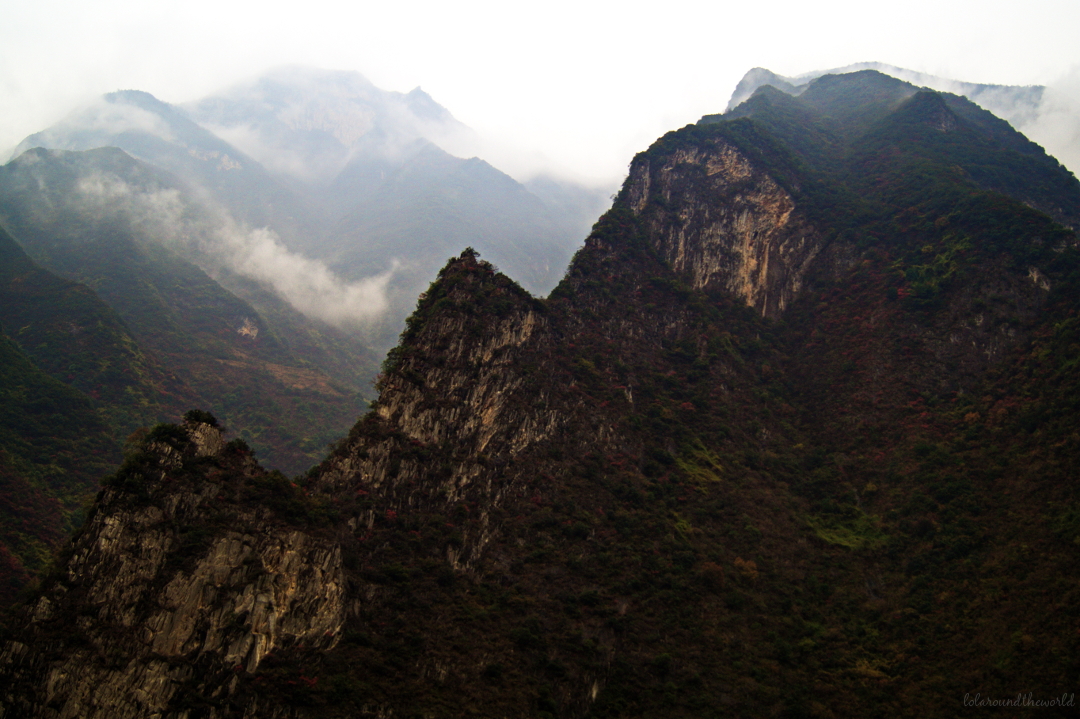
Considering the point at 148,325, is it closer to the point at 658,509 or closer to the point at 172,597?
the point at 172,597

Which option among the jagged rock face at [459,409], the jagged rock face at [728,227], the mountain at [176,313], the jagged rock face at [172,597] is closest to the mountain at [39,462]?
the mountain at [176,313]

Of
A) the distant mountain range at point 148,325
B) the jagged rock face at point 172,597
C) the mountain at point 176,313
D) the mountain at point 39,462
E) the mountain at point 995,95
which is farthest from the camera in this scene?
the mountain at point 995,95

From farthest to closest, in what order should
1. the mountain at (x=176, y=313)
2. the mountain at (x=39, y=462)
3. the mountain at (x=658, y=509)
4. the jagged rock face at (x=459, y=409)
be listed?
the mountain at (x=176, y=313) → the mountain at (x=39, y=462) → the jagged rock face at (x=459, y=409) → the mountain at (x=658, y=509)

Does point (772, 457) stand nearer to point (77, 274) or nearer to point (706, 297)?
point (706, 297)

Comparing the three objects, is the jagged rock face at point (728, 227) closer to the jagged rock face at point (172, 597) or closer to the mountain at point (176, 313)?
the jagged rock face at point (172, 597)

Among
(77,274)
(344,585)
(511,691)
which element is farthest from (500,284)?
(77,274)

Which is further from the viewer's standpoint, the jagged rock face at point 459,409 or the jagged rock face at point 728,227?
the jagged rock face at point 728,227

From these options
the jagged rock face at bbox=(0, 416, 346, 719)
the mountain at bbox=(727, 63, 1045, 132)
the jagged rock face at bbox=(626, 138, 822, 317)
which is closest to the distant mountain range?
the jagged rock face at bbox=(0, 416, 346, 719)

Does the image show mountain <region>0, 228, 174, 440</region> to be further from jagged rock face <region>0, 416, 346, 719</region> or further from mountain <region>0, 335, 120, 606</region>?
jagged rock face <region>0, 416, 346, 719</region>

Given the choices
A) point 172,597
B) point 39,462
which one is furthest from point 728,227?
point 39,462
